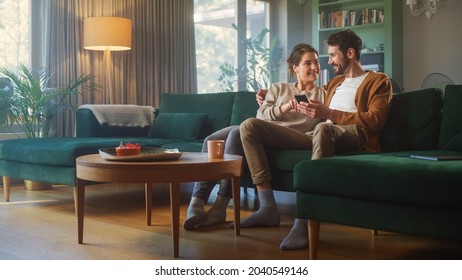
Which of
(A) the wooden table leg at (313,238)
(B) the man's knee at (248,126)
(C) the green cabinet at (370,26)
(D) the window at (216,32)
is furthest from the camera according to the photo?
(D) the window at (216,32)

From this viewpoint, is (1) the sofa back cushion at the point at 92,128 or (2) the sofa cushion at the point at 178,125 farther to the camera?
(1) the sofa back cushion at the point at 92,128

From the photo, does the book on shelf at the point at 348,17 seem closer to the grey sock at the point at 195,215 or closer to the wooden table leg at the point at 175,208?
the grey sock at the point at 195,215

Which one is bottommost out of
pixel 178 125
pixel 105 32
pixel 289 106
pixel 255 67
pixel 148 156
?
pixel 148 156

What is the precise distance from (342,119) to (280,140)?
0.35 metres

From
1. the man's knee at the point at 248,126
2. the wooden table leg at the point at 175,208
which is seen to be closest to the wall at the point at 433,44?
the man's knee at the point at 248,126

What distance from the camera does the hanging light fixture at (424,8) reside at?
6277mm

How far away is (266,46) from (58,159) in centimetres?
437

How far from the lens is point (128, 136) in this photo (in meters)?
4.52

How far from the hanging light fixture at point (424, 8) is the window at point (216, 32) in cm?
179

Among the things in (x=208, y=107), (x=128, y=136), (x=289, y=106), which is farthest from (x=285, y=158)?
(x=128, y=136)

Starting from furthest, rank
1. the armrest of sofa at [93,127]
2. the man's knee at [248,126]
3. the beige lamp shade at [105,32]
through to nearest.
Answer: the beige lamp shade at [105,32]
the armrest of sofa at [93,127]
the man's knee at [248,126]

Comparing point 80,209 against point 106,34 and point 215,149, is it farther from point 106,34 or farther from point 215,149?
point 106,34

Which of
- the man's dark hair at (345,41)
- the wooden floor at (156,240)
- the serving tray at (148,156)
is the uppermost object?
the man's dark hair at (345,41)

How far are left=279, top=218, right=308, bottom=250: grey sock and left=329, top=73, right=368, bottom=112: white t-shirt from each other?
0.73 metres
